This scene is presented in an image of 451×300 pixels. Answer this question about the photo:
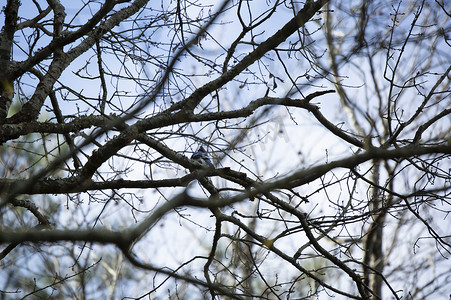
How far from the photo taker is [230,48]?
3250 millimetres

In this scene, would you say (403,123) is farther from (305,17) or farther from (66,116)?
(66,116)

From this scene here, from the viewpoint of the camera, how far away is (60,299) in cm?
738

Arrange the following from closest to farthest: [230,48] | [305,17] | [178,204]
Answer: [178,204]
[305,17]
[230,48]

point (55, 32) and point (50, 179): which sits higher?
point (55, 32)

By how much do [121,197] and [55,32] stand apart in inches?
49.5

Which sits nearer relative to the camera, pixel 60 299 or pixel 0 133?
pixel 0 133

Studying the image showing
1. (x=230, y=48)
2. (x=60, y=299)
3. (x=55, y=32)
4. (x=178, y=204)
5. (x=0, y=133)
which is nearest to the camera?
(x=178, y=204)

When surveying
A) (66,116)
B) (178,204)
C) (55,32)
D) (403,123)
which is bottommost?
(178,204)

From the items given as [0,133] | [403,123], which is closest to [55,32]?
A: [0,133]

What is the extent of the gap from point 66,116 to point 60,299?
4844mm

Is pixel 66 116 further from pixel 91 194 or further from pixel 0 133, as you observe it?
pixel 0 133

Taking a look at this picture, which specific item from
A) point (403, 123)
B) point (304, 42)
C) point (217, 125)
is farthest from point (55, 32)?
point (403, 123)

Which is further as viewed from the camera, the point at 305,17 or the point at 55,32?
the point at 55,32

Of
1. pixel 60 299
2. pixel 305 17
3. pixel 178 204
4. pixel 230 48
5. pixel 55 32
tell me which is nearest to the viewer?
pixel 178 204
